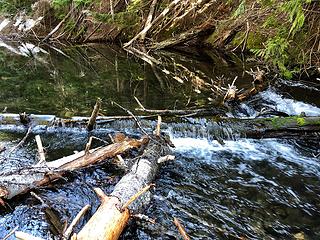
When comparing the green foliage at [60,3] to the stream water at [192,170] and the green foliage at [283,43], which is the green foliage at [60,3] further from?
the green foliage at [283,43]

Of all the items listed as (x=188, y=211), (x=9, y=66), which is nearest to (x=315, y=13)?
(x=188, y=211)

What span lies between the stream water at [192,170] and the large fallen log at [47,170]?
0.13 m

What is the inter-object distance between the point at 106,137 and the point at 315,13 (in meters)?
7.40

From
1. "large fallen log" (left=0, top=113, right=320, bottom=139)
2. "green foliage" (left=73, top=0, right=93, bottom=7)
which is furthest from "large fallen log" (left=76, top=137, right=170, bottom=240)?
"green foliage" (left=73, top=0, right=93, bottom=7)

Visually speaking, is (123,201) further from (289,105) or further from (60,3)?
(60,3)

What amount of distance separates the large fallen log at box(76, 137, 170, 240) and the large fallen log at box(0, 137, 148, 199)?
48 centimetres

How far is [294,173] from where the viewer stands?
5.23 m

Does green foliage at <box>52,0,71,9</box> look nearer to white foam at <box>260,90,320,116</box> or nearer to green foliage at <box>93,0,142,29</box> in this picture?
green foliage at <box>93,0,142,29</box>

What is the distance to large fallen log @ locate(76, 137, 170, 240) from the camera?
3020 millimetres

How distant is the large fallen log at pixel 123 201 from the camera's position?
3.02m

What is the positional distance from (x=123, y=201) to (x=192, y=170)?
189 cm

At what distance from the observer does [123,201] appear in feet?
11.6

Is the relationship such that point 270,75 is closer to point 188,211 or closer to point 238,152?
point 238,152

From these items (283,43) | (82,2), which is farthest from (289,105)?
(82,2)
